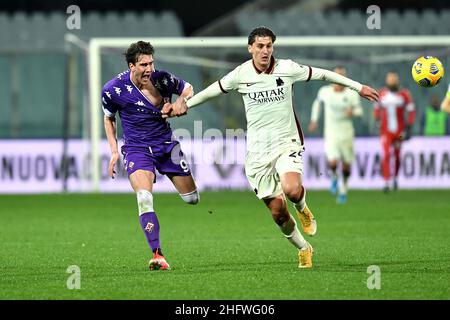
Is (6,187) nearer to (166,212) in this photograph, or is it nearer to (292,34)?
(166,212)

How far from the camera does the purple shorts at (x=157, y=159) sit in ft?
34.9

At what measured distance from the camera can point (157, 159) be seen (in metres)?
10.8

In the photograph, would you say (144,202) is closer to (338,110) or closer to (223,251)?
(223,251)

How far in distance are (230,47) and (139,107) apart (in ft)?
46.3

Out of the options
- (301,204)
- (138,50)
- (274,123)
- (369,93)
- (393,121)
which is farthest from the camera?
(393,121)

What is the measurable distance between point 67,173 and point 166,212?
5.59m

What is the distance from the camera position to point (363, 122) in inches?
966

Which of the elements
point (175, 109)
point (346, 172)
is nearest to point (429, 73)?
point (175, 109)

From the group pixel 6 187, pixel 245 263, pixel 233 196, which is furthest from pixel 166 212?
pixel 245 263

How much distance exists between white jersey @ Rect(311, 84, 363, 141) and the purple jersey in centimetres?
1062

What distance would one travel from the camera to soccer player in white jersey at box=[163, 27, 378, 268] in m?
10.2

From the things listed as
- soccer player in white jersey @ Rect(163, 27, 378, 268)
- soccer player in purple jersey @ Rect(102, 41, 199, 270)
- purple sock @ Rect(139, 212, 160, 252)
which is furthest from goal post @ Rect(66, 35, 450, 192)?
soccer player in white jersey @ Rect(163, 27, 378, 268)

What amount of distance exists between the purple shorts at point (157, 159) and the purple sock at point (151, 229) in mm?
496

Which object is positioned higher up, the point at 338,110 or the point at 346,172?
the point at 338,110
